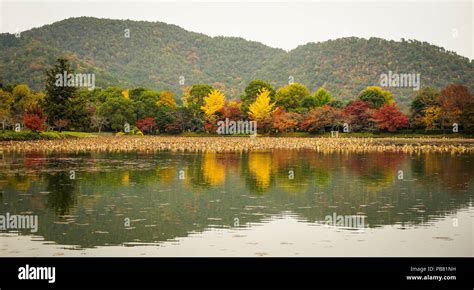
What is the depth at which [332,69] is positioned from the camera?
134m

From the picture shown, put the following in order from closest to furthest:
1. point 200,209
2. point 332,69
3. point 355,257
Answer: point 355,257, point 200,209, point 332,69

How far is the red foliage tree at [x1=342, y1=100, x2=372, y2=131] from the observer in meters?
74.6

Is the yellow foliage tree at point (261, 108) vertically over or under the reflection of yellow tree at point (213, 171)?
over

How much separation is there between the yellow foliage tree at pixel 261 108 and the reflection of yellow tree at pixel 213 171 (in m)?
46.9

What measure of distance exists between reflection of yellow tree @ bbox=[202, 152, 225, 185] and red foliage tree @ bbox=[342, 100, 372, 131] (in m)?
42.1

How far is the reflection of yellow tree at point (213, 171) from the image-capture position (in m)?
25.1

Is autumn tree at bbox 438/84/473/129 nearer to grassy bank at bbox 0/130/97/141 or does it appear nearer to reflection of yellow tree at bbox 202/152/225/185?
reflection of yellow tree at bbox 202/152/225/185

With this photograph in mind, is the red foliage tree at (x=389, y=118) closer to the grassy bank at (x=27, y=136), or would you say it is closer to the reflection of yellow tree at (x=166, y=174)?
the grassy bank at (x=27, y=136)

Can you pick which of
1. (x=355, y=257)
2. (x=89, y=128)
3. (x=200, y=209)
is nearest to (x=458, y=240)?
(x=355, y=257)

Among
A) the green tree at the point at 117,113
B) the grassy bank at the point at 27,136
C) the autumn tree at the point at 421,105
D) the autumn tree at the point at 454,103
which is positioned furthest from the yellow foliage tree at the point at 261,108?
the grassy bank at the point at 27,136

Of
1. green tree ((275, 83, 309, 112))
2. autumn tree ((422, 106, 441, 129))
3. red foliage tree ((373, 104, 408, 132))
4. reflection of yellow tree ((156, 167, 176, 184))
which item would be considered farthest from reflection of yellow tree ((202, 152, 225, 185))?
green tree ((275, 83, 309, 112))

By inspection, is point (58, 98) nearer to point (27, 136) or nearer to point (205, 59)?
point (27, 136)
